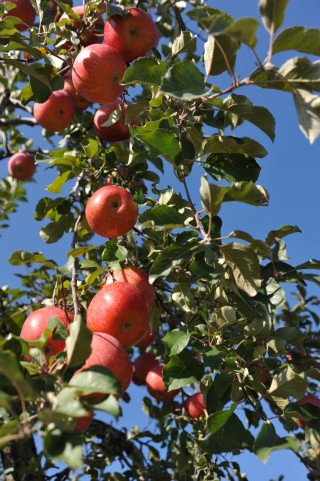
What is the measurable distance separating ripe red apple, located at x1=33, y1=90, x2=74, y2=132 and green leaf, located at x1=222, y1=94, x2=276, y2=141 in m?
1.32

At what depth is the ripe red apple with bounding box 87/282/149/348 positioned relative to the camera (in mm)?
1751

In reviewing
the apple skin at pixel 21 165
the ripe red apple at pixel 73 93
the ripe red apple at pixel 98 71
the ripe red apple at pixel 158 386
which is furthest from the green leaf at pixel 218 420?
the apple skin at pixel 21 165

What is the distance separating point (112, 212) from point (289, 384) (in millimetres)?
976

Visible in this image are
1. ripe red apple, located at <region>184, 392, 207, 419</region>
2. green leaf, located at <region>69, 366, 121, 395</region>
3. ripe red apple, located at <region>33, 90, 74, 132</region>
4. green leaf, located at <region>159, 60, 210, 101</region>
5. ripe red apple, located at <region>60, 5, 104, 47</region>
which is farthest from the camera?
ripe red apple, located at <region>184, 392, 207, 419</region>

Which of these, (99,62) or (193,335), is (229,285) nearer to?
(193,335)

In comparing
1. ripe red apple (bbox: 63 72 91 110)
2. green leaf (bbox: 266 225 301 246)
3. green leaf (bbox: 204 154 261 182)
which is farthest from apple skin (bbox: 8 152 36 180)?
green leaf (bbox: 266 225 301 246)

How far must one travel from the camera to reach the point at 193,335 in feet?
6.18

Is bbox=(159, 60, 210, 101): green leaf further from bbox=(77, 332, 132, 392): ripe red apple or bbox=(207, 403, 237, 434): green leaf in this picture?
bbox=(207, 403, 237, 434): green leaf

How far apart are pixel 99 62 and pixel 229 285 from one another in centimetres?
114

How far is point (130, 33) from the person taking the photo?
7.29 feet

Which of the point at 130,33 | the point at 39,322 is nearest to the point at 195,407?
the point at 39,322

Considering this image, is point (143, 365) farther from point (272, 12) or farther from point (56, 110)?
point (272, 12)

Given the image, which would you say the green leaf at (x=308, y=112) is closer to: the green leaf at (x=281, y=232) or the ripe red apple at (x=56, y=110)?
Answer: the green leaf at (x=281, y=232)

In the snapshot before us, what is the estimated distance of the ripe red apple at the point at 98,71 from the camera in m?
2.11
